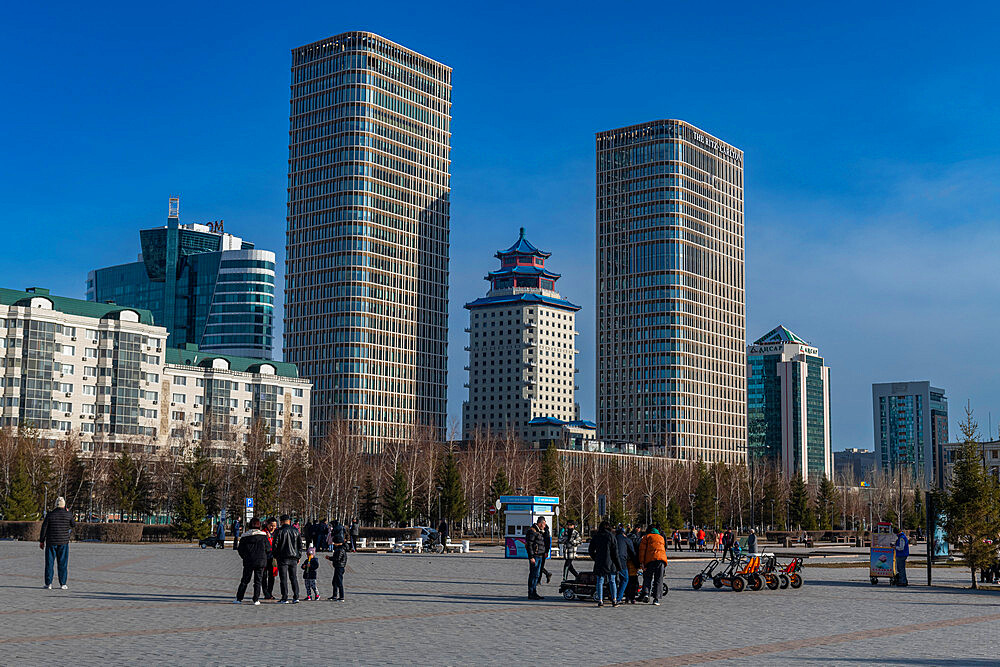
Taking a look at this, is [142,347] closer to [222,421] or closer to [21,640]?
[222,421]

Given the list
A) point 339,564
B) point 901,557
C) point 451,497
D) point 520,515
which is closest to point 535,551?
point 339,564

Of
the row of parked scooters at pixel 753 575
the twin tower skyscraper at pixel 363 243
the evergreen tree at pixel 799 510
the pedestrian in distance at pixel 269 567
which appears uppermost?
the twin tower skyscraper at pixel 363 243

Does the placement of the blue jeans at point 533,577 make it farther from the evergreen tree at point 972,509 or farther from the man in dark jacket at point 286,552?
the evergreen tree at point 972,509

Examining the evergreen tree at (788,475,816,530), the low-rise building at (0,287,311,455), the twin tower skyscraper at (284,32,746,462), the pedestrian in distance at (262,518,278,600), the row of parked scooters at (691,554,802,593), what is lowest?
the evergreen tree at (788,475,816,530)

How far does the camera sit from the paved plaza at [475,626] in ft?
53.8

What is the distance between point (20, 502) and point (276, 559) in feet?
208

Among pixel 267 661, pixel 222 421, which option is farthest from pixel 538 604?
pixel 222 421

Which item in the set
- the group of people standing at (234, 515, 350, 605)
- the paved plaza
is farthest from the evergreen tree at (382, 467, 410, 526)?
the group of people standing at (234, 515, 350, 605)

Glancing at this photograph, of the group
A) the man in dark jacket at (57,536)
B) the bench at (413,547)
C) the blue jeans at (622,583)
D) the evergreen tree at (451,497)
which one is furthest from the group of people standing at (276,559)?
the evergreen tree at (451,497)

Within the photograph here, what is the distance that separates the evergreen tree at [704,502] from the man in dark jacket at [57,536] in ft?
384

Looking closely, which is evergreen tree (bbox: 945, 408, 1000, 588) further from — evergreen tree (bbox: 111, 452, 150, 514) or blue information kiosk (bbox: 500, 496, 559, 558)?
evergreen tree (bbox: 111, 452, 150, 514)

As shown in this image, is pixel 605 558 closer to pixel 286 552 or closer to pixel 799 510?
pixel 286 552

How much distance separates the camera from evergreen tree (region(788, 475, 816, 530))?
435ft

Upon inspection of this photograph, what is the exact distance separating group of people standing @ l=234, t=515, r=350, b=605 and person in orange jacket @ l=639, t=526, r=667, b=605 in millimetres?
7062
